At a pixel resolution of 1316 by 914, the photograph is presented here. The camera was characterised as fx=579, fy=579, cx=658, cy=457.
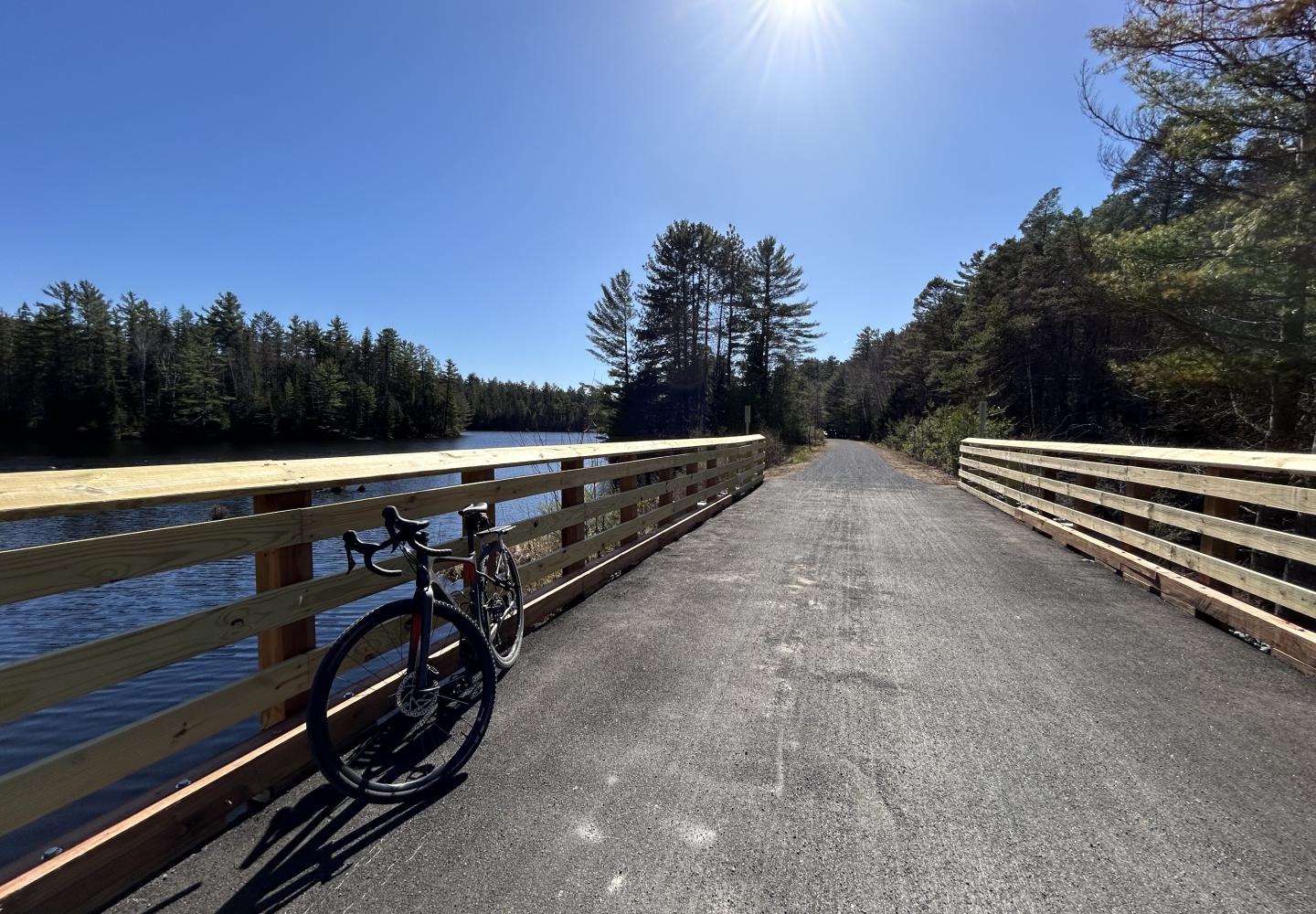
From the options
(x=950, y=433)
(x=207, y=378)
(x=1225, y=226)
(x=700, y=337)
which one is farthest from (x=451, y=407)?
(x=1225, y=226)

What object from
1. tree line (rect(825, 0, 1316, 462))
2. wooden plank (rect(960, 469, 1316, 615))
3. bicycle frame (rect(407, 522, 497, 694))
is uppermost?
tree line (rect(825, 0, 1316, 462))

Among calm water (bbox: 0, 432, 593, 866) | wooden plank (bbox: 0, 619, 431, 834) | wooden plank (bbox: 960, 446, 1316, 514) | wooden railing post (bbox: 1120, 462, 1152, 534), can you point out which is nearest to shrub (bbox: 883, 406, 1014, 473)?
wooden plank (bbox: 960, 446, 1316, 514)

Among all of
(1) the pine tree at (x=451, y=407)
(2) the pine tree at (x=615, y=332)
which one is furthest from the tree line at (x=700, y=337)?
(1) the pine tree at (x=451, y=407)

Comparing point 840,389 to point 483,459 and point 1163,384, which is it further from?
point 483,459

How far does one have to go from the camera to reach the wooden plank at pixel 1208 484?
11.2 ft

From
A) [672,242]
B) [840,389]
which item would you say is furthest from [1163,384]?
[840,389]

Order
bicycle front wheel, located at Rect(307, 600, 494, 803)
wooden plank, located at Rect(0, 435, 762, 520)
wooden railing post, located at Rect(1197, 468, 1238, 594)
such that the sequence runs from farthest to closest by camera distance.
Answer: wooden railing post, located at Rect(1197, 468, 1238, 594) → bicycle front wheel, located at Rect(307, 600, 494, 803) → wooden plank, located at Rect(0, 435, 762, 520)

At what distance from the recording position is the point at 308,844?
1.98 m

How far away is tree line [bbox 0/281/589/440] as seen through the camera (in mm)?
48594

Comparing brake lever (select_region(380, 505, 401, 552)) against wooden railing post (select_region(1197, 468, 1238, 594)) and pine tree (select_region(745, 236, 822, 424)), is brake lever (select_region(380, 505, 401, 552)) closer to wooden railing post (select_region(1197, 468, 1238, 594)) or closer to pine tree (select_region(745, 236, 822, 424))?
wooden railing post (select_region(1197, 468, 1238, 594))

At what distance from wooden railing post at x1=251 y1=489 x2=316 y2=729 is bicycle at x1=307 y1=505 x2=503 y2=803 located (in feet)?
0.57

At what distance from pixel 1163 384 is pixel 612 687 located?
11.7 metres

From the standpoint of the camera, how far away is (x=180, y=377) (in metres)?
54.6

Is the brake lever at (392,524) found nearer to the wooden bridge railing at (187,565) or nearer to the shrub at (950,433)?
the wooden bridge railing at (187,565)
